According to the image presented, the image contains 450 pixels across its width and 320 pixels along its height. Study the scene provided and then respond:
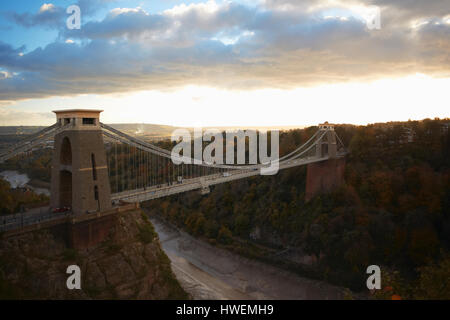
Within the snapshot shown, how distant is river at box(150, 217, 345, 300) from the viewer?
15984 mm

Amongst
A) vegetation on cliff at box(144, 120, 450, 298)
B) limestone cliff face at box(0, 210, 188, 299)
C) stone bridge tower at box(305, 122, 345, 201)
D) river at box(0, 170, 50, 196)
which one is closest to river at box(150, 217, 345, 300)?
vegetation on cliff at box(144, 120, 450, 298)

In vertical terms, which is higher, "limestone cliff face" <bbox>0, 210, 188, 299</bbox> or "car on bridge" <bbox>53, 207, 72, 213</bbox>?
"car on bridge" <bbox>53, 207, 72, 213</bbox>

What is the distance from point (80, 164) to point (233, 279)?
425 inches

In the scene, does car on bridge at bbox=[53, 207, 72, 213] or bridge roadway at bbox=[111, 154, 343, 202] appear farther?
bridge roadway at bbox=[111, 154, 343, 202]

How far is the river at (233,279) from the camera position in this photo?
15984 mm

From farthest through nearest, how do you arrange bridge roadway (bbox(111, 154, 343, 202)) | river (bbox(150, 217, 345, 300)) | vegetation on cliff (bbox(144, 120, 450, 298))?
vegetation on cliff (bbox(144, 120, 450, 298))
river (bbox(150, 217, 345, 300))
bridge roadway (bbox(111, 154, 343, 202))

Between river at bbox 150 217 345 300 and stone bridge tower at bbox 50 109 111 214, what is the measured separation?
24.2 feet

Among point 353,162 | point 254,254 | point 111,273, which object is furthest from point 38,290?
point 353,162

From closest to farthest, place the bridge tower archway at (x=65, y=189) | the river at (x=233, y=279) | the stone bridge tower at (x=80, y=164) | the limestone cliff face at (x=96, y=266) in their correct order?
the limestone cliff face at (x=96, y=266)
the stone bridge tower at (x=80, y=164)
the bridge tower archway at (x=65, y=189)
the river at (x=233, y=279)

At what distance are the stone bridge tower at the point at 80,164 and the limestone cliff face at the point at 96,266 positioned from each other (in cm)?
116

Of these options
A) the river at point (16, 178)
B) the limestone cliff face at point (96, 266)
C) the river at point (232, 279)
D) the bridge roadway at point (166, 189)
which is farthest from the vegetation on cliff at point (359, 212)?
the river at point (16, 178)

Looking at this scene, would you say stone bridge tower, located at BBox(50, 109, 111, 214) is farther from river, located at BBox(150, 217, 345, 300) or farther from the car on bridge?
river, located at BBox(150, 217, 345, 300)

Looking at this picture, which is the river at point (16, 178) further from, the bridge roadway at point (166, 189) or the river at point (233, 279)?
the bridge roadway at point (166, 189)

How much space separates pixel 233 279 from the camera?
1739 cm
